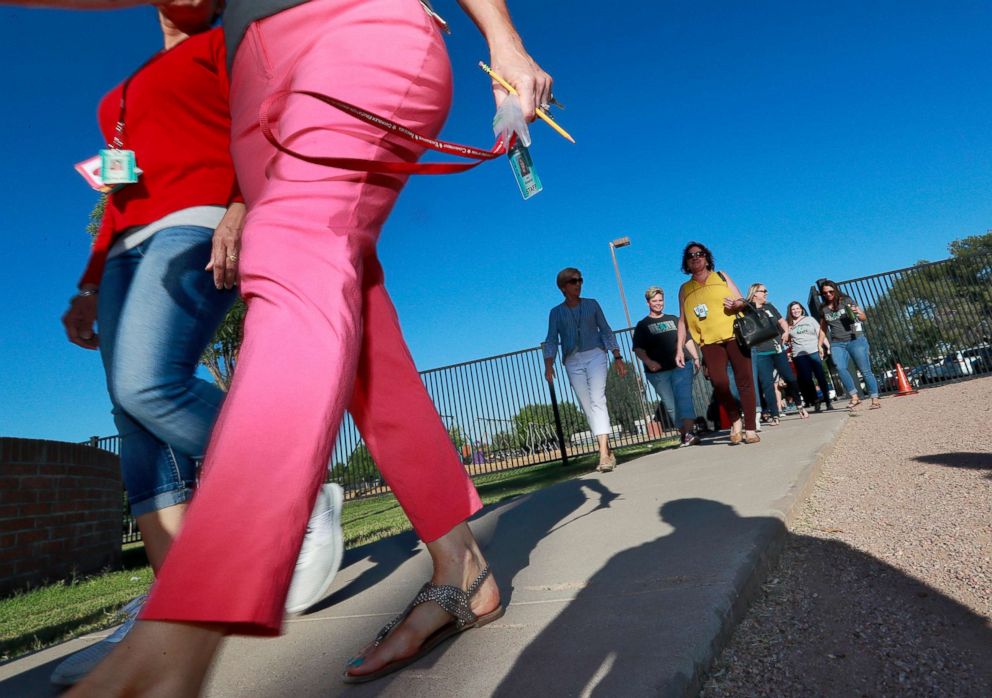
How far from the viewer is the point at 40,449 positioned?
5.96 m

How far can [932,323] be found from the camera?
13.7m

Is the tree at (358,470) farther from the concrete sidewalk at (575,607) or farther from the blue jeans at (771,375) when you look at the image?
the concrete sidewalk at (575,607)

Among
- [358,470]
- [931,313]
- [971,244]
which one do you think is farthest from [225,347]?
[971,244]

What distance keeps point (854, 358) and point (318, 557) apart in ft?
29.3

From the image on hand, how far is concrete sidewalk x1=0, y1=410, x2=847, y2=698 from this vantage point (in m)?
1.26

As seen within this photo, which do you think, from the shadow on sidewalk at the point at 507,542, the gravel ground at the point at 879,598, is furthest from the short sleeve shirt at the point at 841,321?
the shadow on sidewalk at the point at 507,542

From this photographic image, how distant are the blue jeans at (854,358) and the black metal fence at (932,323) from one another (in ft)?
16.0

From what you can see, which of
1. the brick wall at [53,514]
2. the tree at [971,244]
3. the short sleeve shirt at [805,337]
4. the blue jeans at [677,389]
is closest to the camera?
the brick wall at [53,514]

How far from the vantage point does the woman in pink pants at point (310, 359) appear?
72 centimetres

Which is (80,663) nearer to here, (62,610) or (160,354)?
(160,354)

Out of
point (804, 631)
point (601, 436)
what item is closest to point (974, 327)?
point (601, 436)

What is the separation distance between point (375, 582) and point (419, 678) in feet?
4.16

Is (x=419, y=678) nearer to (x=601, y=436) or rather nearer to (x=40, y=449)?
(x=601, y=436)

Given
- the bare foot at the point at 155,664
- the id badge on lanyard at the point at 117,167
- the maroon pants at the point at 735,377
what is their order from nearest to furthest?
1. the bare foot at the point at 155,664
2. the id badge on lanyard at the point at 117,167
3. the maroon pants at the point at 735,377
